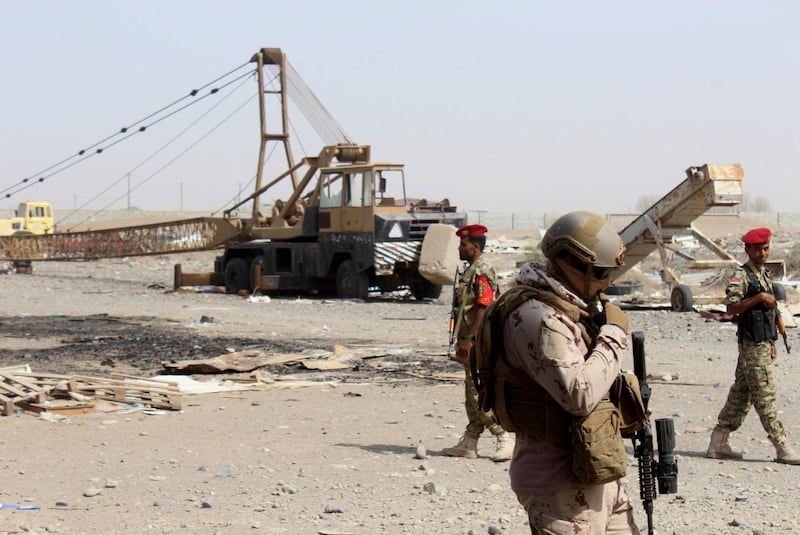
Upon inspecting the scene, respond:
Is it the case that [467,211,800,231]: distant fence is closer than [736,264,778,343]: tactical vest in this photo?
No

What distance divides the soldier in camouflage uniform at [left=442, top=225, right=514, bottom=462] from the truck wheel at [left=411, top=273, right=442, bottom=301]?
50.0 feet

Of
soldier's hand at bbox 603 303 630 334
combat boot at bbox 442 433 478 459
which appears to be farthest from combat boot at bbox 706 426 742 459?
soldier's hand at bbox 603 303 630 334

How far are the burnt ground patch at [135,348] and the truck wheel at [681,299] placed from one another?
241 inches

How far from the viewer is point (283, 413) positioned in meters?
9.73

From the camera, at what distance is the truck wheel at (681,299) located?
61.8 ft

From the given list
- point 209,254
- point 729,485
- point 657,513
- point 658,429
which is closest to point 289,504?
point 657,513

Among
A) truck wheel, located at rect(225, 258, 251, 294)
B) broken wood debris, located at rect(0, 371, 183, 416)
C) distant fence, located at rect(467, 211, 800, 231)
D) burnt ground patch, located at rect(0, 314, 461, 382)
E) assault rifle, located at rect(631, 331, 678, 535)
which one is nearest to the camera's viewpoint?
assault rifle, located at rect(631, 331, 678, 535)

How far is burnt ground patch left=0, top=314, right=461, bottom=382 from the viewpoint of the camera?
483 inches

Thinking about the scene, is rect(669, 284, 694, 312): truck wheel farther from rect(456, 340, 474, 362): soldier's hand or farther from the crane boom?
rect(456, 340, 474, 362): soldier's hand

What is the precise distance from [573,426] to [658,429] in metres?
0.46

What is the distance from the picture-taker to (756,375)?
7434 mm

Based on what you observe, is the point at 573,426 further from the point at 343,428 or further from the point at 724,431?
the point at 343,428

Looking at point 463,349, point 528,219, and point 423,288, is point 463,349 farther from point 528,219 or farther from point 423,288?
point 528,219

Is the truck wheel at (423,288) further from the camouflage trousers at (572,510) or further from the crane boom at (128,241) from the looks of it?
the camouflage trousers at (572,510)
